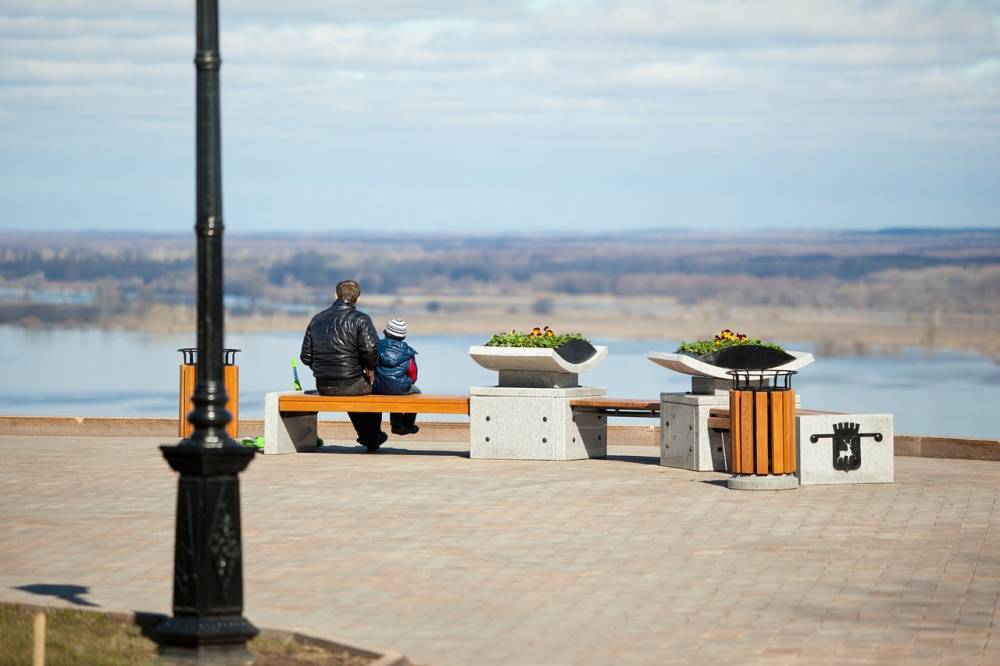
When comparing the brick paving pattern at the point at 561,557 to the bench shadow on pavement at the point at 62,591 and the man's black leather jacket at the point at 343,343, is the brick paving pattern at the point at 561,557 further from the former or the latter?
the man's black leather jacket at the point at 343,343

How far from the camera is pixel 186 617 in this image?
893 centimetres

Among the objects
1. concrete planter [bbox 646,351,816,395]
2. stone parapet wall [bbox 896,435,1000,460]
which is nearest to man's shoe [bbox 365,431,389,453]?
concrete planter [bbox 646,351,816,395]

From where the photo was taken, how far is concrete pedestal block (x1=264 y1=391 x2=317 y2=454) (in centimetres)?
1780

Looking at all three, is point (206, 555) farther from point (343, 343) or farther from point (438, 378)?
point (438, 378)

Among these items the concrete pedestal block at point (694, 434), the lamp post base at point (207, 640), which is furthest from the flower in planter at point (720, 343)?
the lamp post base at point (207, 640)

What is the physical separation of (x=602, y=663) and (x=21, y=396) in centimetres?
9647

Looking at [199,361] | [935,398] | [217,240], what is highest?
[217,240]

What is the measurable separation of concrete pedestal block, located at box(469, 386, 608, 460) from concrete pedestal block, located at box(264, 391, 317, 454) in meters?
1.88

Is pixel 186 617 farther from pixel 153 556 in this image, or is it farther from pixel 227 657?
pixel 153 556

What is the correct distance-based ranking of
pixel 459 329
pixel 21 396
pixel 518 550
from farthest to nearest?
pixel 459 329 → pixel 21 396 → pixel 518 550

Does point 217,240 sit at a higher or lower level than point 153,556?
higher

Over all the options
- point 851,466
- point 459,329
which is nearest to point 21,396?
point 459,329

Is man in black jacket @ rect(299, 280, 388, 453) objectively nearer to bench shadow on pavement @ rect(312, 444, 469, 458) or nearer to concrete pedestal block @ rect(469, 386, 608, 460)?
bench shadow on pavement @ rect(312, 444, 469, 458)

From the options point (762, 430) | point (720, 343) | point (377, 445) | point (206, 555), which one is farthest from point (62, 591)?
point (377, 445)
